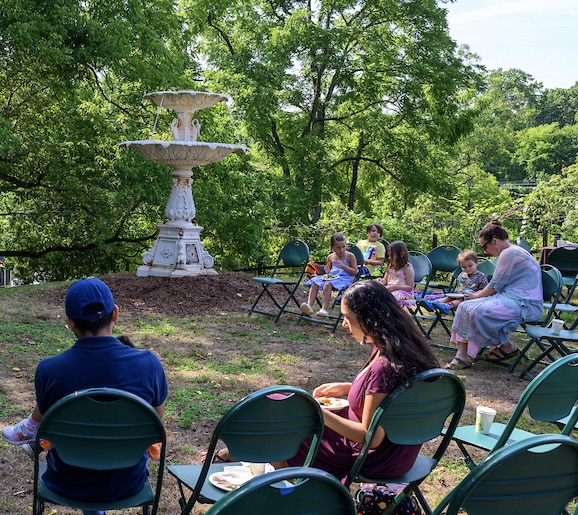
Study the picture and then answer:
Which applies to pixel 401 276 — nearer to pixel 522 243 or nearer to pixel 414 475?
pixel 522 243

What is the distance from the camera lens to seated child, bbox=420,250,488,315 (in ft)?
22.0

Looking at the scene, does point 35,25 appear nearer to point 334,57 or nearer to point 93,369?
point 334,57

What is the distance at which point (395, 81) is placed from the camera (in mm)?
16234

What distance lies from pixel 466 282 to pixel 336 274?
5.40ft

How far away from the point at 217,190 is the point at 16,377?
26.6 feet

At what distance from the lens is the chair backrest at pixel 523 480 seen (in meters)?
1.56

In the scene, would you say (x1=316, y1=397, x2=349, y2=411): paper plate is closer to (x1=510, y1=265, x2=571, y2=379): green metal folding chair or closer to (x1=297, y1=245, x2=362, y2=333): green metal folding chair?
(x1=510, y1=265, x2=571, y2=379): green metal folding chair

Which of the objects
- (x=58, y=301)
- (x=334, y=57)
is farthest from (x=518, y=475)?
(x=334, y=57)

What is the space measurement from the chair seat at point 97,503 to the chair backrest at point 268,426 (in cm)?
23

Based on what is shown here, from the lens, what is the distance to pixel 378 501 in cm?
275

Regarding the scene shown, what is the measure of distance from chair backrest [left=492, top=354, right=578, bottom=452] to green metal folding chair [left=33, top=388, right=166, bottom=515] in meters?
1.42

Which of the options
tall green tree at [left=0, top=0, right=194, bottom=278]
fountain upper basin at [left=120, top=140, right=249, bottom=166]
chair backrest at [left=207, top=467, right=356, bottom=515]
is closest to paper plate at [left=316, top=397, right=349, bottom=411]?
chair backrest at [left=207, top=467, right=356, bottom=515]

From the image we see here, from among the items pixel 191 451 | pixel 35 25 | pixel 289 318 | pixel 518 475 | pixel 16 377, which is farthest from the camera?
pixel 35 25

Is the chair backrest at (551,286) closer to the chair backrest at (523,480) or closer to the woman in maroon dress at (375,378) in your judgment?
the woman in maroon dress at (375,378)
